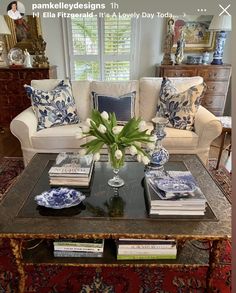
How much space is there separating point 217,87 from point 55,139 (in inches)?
94.5

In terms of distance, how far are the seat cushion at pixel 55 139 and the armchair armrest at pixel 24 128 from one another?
4 cm

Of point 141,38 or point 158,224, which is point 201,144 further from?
point 141,38

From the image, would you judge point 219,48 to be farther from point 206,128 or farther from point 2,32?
point 2,32

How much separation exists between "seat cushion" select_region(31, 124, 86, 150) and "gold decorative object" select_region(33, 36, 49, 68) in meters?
1.46

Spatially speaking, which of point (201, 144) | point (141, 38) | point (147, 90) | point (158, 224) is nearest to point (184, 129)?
point (201, 144)

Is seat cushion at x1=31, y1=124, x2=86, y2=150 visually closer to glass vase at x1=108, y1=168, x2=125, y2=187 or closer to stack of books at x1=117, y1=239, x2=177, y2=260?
glass vase at x1=108, y1=168, x2=125, y2=187

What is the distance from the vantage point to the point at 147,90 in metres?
2.43

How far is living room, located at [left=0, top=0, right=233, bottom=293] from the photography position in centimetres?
107

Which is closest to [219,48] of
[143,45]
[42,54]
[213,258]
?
[143,45]

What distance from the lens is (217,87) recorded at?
347 centimetres

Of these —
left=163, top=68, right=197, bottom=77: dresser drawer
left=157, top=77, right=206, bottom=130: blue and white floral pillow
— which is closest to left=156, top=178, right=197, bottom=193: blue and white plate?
left=157, top=77, right=206, bottom=130: blue and white floral pillow

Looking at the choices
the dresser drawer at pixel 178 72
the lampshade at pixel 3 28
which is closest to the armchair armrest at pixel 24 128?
the lampshade at pixel 3 28

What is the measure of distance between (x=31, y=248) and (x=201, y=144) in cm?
153

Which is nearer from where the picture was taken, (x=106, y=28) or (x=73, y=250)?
(x=73, y=250)
